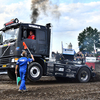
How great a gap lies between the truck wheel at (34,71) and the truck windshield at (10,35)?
1.62 metres

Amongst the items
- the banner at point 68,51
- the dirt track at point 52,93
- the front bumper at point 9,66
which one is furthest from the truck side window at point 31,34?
the dirt track at point 52,93

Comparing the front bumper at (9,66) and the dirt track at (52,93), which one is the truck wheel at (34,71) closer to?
the front bumper at (9,66)

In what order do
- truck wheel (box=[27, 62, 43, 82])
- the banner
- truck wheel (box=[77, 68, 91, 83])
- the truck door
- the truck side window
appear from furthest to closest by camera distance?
1. the banner
2. truck wheel (box=[77, 68, 91, 83])
3. the truck side window
4. the truck door
5. truck wheel (box=[27, 62, 43, 82])

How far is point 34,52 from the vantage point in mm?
9383

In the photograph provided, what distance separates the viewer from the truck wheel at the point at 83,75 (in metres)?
10.6

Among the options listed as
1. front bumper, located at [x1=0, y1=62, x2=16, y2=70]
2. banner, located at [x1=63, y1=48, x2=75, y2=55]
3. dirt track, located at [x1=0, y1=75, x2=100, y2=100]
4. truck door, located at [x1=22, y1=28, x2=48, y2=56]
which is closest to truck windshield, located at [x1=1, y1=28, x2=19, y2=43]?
truck door, located at [x1=22, y1=28, x2=48, y2=56]

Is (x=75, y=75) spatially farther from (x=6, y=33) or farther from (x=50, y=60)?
(x=6, y=33)

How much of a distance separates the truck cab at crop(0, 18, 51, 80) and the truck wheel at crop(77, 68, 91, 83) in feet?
7.39

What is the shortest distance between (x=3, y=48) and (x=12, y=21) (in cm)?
149

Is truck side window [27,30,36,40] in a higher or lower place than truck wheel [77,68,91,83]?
higher

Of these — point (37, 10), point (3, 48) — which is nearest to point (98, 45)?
point (37, 10)

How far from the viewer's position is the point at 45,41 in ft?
32.2

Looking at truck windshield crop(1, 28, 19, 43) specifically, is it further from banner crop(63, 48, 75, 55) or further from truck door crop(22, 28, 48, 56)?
banner crop(63, 48, 75, 55)

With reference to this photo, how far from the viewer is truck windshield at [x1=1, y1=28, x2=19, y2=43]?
9.16 metres
